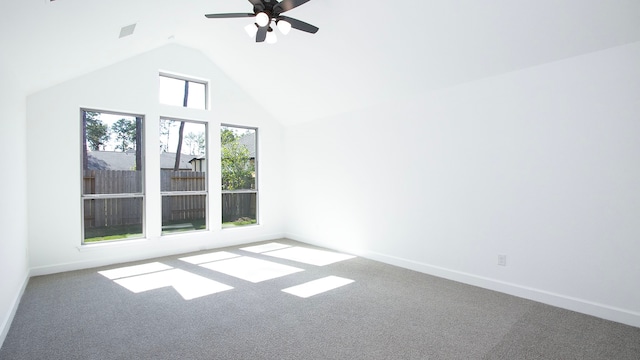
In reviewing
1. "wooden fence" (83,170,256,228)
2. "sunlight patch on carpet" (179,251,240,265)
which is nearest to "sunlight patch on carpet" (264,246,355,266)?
"sunlight patch on carpet" (179,251,240,265)

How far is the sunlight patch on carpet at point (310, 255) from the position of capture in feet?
16.1

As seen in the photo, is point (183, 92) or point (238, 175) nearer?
point (183, 92)

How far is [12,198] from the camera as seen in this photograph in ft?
10.2

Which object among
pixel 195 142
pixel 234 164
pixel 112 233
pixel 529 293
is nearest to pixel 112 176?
pixel 112 233

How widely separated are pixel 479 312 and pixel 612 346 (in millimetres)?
935

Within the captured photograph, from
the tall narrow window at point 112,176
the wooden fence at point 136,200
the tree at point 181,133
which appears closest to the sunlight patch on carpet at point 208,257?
the wooden fence at point 136,200

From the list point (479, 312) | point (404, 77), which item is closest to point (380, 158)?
point (404, 77)

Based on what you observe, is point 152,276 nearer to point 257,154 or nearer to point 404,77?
point 257,154

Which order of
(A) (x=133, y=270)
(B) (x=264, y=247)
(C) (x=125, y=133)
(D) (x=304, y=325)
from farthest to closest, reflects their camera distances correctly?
1. (B) (x=264, y=247)
2. (C) (x=125, y=133)
3. (A) (x=133, y=270)
4. (D) (x=304, y=325)

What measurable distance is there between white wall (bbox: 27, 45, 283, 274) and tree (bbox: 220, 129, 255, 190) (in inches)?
8.8

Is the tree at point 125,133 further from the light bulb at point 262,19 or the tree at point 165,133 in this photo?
the light bulb at point 262,19

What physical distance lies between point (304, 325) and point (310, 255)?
8.11ft

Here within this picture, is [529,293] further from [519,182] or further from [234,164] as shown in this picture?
[234,164]

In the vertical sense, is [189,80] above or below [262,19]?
above
